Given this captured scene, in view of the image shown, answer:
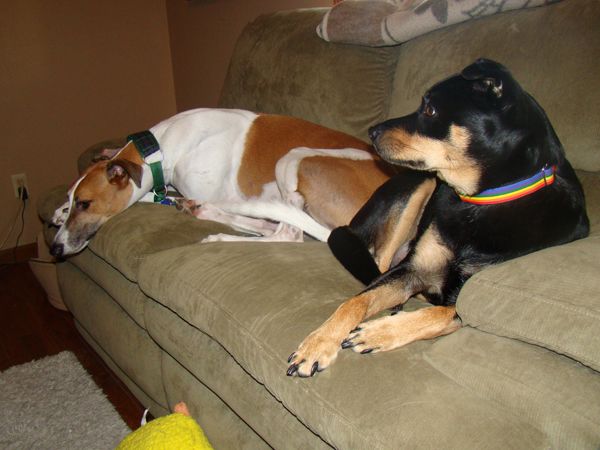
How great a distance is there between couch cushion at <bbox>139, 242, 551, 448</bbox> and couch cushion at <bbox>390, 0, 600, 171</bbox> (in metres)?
0.95

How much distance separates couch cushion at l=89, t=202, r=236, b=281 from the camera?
7.15 ft

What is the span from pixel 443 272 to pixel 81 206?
1.81 meters

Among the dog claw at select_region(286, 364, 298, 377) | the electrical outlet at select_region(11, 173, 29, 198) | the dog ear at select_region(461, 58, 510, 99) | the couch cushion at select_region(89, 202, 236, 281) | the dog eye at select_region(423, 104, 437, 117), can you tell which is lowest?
the electrical outlet at select_region(11, 173, 29, 198)

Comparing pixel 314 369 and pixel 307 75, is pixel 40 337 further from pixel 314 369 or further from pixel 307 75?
pixel 314 369

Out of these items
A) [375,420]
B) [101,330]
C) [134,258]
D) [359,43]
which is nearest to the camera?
[375,420]

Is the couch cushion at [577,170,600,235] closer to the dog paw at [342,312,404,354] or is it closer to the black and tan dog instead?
the black and tan dog

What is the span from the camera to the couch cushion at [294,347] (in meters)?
1.11

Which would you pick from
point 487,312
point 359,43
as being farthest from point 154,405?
point 359,43

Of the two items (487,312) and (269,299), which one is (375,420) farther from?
(269,299)

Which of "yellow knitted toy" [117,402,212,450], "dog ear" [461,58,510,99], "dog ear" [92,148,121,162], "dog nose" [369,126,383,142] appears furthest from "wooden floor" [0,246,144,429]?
"dog ear" [461,58,510,99]

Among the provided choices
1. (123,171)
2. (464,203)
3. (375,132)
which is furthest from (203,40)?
(464,203)

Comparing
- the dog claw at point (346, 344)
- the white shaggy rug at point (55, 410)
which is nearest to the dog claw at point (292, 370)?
the dog claw at point (346, 344)

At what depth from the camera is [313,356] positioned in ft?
4.41

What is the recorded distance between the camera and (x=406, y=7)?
101 inches
